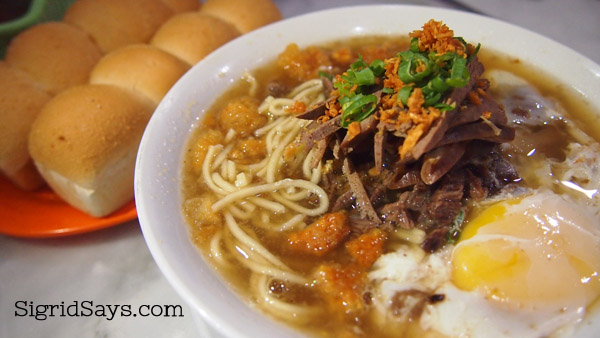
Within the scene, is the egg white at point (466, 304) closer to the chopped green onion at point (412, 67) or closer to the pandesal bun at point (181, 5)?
the chopped green onion at point (412, 67)

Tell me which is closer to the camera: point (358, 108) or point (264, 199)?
point (358, 108)

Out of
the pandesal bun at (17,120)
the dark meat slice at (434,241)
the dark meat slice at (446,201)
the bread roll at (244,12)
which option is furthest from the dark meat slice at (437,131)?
the pandesal bun at (17,120)

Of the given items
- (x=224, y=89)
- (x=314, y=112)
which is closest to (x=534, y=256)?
(x=314, y=112)

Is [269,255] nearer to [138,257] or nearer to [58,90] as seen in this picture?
[138,257]

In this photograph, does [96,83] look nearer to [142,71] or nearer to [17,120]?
[142,71]

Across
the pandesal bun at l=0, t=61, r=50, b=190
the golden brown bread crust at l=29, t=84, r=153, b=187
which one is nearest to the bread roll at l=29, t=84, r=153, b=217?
the golden brown bread crust at l=29, t=84, r=153, b=187
